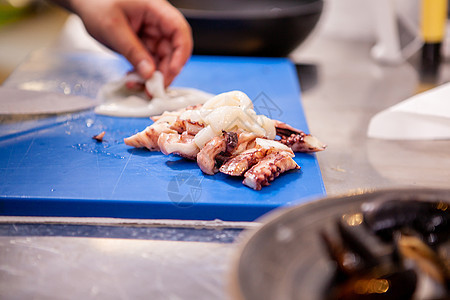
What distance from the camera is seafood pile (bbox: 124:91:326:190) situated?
130 centimetres

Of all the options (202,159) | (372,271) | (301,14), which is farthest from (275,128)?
(301,14)

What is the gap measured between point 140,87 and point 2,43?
2823 millimetres

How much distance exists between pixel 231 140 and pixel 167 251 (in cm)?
39

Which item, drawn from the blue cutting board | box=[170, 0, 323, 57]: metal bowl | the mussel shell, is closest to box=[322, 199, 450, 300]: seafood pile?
the mussel shell

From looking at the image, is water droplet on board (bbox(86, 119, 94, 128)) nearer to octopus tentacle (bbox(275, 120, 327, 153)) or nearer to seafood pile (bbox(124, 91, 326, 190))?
seafood pile (bbox(124, 91, 326, 190))

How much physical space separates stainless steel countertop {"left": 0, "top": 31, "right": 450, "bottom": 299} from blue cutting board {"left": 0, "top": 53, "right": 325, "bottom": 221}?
7 centimetres

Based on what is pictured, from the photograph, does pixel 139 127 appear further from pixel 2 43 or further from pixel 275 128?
pixel 2 43

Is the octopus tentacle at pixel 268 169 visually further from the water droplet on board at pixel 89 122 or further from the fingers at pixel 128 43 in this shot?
the fingers at pixel 128 43

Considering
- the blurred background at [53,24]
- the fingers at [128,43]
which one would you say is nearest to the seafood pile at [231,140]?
the fingers at [128,43]

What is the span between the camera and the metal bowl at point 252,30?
226 cm

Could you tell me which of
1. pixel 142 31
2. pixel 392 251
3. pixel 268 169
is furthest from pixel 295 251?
pixel 142 31

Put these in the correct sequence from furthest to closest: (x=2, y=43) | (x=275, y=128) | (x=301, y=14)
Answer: (x=2, y=43)
(x=301, y=14)
(x=275, y=128)

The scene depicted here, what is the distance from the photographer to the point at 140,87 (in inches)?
78.2

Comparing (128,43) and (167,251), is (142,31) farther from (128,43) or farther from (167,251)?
(167,251)
